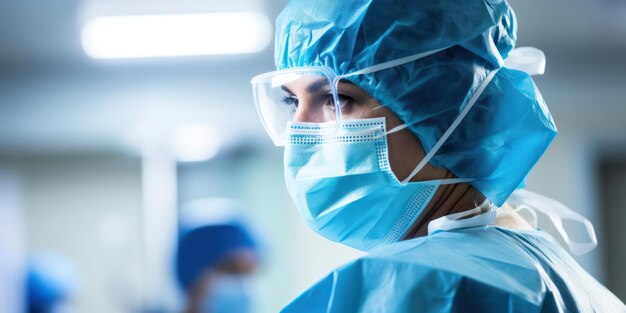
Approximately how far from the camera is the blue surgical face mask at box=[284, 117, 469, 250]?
1275 mm

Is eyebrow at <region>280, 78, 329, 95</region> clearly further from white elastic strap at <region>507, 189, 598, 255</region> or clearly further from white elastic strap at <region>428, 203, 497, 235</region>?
white elastic strap at <region>507, 189, 598, 255</region>

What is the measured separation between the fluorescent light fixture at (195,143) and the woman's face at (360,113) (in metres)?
3.60

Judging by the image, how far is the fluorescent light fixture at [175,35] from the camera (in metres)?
3.89

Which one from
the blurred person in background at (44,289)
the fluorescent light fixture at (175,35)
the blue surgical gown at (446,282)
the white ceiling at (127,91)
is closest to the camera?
the blue surgical gown at (446,282)

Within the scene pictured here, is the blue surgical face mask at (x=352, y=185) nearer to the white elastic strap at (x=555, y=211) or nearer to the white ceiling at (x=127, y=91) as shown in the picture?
the white elastic strap at (x=555, y=211)

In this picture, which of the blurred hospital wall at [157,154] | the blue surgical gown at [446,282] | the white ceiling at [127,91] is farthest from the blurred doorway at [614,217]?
the blue surgical gown at [446,282]

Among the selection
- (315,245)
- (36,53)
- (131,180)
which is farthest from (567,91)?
(36,53)

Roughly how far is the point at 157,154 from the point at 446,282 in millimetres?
4037

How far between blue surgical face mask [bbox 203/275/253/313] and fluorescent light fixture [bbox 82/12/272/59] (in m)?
1.40

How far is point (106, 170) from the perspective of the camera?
524 cm

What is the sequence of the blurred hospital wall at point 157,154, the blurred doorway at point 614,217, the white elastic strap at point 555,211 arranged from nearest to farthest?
the white elastic strap at point 555,211 < the blurred hospital wall at point 157,154 < the blurred doorway at point 614,217

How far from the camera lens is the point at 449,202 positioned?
4.20 ft

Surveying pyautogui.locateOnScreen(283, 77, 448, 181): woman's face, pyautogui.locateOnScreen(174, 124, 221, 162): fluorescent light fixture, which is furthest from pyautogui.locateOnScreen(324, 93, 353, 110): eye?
pyautogui.locateOnScreen(174, 124, 221, 162): fluorescent light fixture

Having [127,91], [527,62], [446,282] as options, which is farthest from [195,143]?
[446,282]
